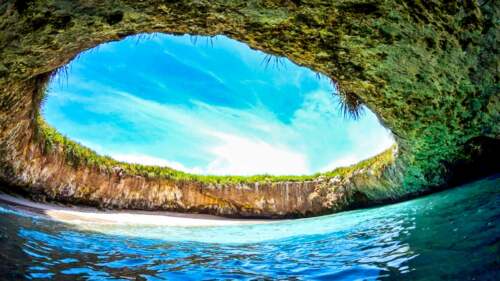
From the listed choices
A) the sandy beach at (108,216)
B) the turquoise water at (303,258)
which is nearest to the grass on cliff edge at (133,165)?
the sandy beach at (108,216)

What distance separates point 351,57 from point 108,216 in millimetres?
8984

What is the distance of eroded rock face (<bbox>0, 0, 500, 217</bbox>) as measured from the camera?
484 centimetres

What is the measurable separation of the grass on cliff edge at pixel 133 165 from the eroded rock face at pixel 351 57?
0.17m

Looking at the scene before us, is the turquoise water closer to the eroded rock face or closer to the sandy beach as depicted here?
the eroded rock face

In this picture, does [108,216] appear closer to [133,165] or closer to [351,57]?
[133,165]

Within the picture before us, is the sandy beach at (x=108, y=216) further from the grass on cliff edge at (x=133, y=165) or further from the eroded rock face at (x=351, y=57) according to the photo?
the grass on cliff edge at (x=133, y=165)

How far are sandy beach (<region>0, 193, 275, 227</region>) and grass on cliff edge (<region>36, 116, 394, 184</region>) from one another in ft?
4.67

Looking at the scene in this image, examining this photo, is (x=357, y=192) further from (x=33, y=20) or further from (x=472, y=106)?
(x=33, y=20)

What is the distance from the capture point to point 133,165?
40.7 ft

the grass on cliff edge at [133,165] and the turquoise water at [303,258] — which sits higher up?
the grass on cliff edge at [133,165]

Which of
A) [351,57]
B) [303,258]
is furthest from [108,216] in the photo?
[351,57]

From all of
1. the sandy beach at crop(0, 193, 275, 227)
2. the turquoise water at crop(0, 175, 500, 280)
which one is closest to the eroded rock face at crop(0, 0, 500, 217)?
the sandy beach at crop(0, 193, 275, 227)

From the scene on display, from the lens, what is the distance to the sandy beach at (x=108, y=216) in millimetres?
8531

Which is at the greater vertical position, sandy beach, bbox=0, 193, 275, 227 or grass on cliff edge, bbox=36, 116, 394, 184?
grass on cliff edge, bbox=36, 116, 394, 184
